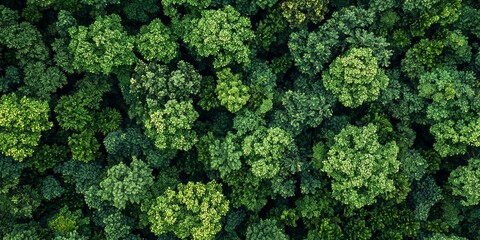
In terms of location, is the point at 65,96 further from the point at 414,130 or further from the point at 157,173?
the point at 414,130

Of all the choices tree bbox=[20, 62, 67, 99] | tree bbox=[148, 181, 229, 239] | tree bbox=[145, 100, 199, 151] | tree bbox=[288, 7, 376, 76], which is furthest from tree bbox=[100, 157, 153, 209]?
tree bbox=[288, 7, 376, 76]

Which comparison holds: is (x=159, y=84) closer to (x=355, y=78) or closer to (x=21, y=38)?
(x=21, y=38)

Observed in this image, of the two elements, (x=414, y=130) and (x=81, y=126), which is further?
(x=414, y=130)

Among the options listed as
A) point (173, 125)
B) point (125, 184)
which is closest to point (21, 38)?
point (173, 125)

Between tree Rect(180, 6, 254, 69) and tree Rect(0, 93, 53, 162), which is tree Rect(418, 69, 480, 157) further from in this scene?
tree Rect(0, 93, 53, 162)

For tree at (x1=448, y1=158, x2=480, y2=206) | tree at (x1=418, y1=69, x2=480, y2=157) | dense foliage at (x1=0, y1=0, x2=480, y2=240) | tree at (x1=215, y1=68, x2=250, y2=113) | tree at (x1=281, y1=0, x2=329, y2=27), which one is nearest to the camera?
tree at (x1=448, y1=158, x2=480, y2=206)

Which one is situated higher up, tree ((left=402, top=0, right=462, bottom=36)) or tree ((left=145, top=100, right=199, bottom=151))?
tree ((left=402, top=0, right=462, bottom=36))

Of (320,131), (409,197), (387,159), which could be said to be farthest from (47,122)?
(409,197)
